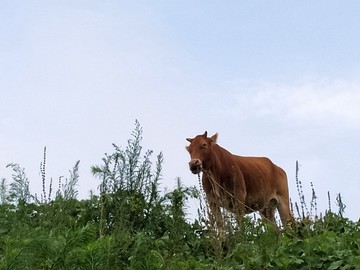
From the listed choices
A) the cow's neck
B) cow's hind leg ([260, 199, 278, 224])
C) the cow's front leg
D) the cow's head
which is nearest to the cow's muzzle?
the cow's head

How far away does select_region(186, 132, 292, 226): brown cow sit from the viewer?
550 inches

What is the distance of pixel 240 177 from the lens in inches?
580

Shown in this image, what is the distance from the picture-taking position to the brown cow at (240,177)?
13969 millimetres

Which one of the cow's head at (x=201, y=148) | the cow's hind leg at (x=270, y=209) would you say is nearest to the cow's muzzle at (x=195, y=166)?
the cow's head at (x=201, y=148)

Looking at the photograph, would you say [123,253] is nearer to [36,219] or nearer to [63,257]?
[63,257]

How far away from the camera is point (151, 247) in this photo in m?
8.43

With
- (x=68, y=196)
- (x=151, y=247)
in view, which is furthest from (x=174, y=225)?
(x=68, y=196)

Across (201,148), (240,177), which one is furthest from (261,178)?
(201,148)

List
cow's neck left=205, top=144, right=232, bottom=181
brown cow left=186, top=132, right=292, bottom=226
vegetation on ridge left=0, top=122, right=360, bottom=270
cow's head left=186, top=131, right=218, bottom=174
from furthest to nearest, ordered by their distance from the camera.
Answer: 1. cow's neck left=205, top=144, right=232, bottom=181
2. cow's head left=186, top=131, right=218, bottom=174
3. brown cow left=186, top=132, right=292, bottom=226
4. vegetation on ridge left=0, top=122, right=360, bottom=270

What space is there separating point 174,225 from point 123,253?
1.41m

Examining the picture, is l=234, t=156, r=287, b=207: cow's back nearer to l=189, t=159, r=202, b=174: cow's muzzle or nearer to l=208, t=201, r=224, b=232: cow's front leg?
l=189, t=159, r=202, b=174: cow's muzzle

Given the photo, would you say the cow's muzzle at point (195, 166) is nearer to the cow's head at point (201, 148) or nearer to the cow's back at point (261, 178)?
the cow's head at point (201, 148)

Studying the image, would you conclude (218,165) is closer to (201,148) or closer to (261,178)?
(201,148)

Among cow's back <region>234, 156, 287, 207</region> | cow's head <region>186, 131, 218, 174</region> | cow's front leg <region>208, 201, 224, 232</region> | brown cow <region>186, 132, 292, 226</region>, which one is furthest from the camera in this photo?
cow's back <region>234, 156, 287, 207</region>
